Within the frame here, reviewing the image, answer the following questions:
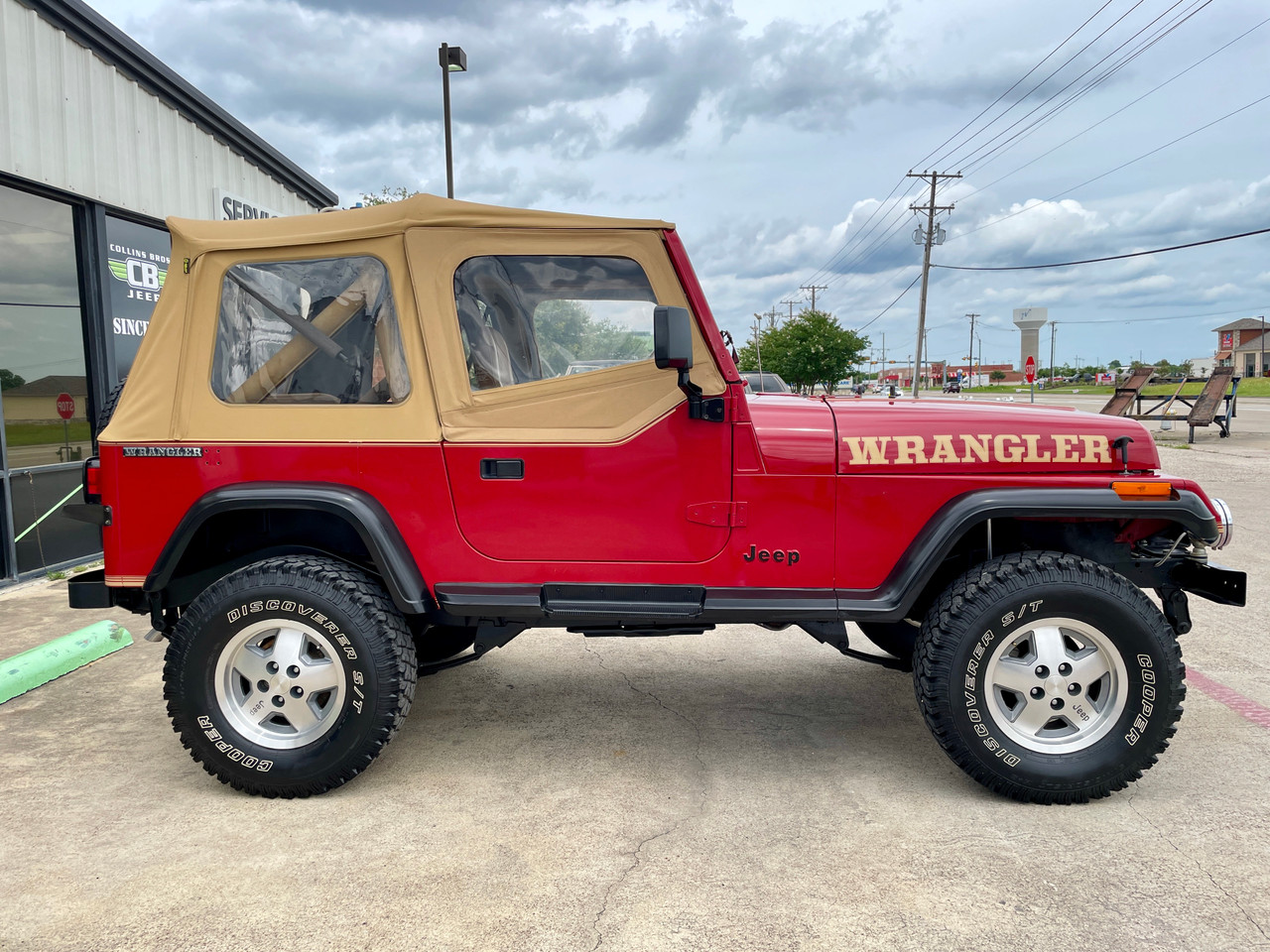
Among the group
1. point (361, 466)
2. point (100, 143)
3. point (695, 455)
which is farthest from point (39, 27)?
point (695, 455)

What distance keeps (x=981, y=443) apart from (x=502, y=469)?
1.82 m

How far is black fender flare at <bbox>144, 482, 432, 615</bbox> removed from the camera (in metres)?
3.10

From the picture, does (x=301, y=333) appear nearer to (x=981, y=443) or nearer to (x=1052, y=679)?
(x=981, y=443)

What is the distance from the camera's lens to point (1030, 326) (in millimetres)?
123375

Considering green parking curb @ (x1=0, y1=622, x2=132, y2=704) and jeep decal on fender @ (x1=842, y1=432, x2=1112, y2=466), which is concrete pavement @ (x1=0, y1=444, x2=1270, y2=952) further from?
jeep decal on fender @ (x1=842, y1=432, x2=1112, y2=466)

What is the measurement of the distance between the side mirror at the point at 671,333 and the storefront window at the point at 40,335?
608cm

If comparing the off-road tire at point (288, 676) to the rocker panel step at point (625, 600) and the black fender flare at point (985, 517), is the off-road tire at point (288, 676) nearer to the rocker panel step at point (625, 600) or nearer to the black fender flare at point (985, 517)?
the rocker panel step at point (625, 600)

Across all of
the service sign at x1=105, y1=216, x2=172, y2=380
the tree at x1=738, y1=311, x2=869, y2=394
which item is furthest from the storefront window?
the tree at x1=738, y1=311, x2=869, y2=394

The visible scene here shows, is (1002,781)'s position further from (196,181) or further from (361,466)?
(196,181)

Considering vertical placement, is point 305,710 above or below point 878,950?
above

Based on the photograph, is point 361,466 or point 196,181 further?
point 196,181

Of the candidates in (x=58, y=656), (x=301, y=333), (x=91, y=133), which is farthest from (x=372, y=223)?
(x=91, y=133)

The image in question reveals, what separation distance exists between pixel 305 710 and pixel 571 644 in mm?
2226

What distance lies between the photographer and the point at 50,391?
23.5 ft
